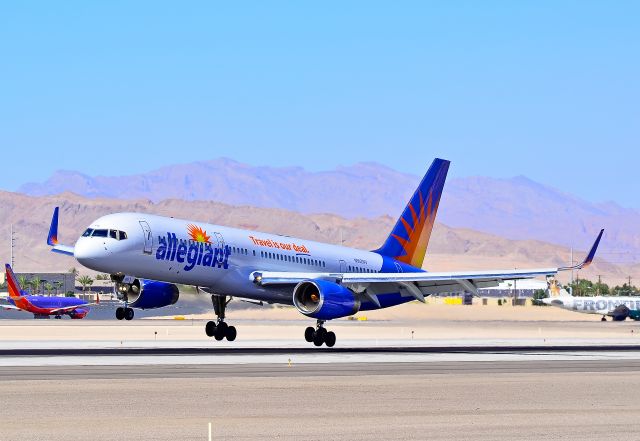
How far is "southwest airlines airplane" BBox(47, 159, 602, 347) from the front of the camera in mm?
56062

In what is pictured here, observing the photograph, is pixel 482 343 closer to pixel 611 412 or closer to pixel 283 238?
pixel 283 238

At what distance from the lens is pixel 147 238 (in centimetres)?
5628

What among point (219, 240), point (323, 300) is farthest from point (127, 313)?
point (323, 300)

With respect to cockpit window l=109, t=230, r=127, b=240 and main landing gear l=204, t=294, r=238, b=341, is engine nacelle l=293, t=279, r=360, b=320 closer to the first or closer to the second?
main landing gear l=204, t=294, r=238, b=341

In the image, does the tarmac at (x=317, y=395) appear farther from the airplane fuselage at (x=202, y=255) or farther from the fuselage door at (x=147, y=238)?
the fuselage door at (x=147, y=238)

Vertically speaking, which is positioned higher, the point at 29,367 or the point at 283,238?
the point at 283,238

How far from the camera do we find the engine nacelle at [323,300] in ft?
191

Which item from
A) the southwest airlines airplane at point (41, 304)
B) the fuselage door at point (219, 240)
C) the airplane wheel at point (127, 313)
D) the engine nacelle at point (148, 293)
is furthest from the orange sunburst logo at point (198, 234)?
the southwest airlines airplane at point (41, 304)

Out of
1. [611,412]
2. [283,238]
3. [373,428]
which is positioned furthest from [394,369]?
[283,238]

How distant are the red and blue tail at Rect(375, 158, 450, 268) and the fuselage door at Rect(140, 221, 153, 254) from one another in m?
19.0

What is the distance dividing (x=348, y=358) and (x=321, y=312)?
29.0 feet

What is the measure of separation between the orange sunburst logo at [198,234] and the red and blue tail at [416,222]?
50.3 feet

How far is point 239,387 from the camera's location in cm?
3403

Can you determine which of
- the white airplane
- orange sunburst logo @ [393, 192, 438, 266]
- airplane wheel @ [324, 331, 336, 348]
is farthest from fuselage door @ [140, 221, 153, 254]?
the white airplane
